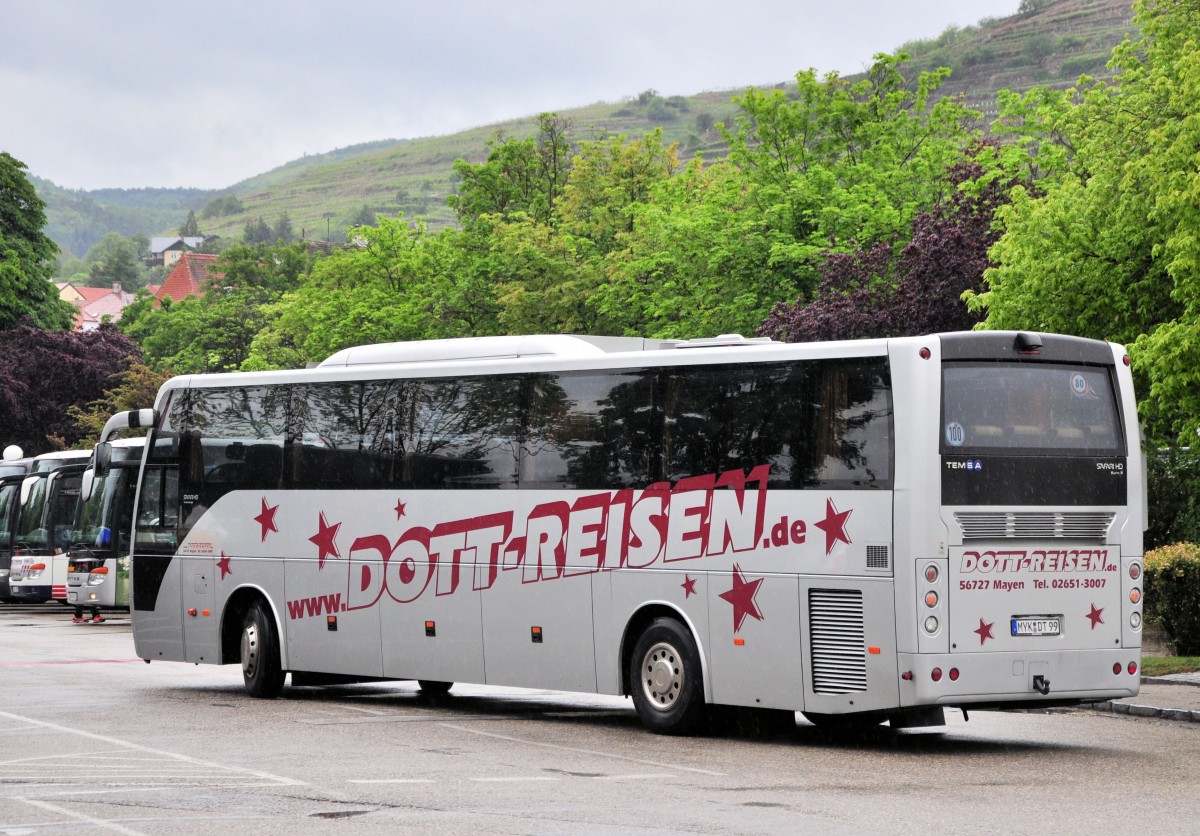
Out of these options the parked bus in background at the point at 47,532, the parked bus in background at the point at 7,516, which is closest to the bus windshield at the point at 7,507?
the parked bus in background at the point at 7,516

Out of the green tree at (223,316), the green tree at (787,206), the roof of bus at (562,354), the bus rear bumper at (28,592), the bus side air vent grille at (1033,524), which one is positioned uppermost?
the green tree at (223,316)

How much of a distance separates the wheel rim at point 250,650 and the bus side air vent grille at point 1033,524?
8.92 metres

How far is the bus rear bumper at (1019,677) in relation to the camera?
1401 centimetres

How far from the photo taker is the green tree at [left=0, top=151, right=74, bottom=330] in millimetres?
78562

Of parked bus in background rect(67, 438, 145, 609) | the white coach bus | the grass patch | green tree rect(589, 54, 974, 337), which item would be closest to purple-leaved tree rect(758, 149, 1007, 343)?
green tree rect(589, 54, 974, 337)

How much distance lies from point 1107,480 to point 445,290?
156 feet

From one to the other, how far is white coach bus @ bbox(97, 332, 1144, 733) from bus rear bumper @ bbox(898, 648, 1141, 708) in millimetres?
22

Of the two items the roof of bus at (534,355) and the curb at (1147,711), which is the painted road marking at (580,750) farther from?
the curb at (1147,711)

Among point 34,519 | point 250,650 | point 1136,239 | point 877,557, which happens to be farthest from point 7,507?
point 877,557

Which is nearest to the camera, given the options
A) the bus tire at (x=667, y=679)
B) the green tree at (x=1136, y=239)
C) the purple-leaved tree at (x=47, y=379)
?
the bus tire at (x=667, y=679)

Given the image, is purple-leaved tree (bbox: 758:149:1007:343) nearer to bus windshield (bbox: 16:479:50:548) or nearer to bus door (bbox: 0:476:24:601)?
bus windshield (bbox: 16:479:50:548)

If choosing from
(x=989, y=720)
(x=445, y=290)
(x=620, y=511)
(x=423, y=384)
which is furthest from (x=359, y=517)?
(x=445, y=290)

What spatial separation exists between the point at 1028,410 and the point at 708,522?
282cm

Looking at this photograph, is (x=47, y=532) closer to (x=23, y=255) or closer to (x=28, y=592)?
(x=28, y=592)
